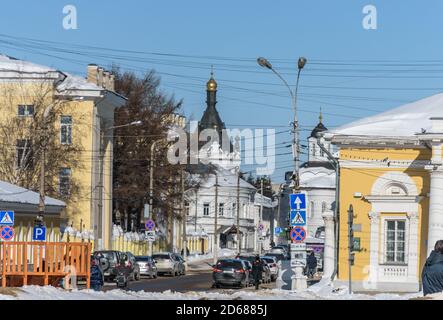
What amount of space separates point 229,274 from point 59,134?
24.5m

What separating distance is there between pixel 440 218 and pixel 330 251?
5.67 meters

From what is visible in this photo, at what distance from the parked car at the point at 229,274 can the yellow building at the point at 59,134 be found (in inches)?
798

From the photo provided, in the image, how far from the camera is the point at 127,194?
8556 cm

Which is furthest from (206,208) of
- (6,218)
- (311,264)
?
(6,218)

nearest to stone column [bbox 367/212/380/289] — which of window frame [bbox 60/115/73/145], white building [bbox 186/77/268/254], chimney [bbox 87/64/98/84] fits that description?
window frame [bbox 60/115/73/145]

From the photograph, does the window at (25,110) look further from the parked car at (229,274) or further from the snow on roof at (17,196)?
the parked car at (229,274)

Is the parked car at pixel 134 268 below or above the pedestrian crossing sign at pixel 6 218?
below

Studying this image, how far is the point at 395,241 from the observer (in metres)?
51.1

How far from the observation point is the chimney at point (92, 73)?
262 ft

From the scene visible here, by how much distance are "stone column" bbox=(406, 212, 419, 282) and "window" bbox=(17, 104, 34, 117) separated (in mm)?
30882

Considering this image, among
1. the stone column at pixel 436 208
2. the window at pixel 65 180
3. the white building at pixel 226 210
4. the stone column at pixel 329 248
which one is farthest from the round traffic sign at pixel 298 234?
the white building at pixel 226 210

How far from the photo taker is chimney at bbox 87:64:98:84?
79.9 metres

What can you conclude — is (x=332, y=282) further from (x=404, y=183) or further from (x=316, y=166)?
(x=316, y=166)
